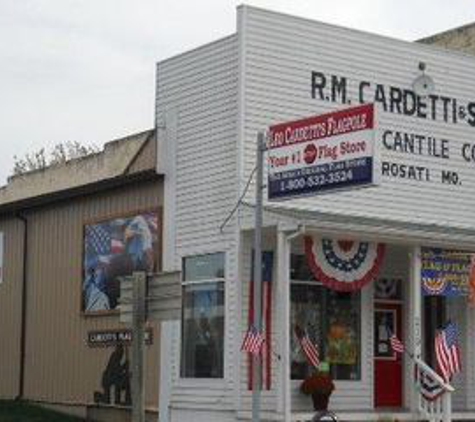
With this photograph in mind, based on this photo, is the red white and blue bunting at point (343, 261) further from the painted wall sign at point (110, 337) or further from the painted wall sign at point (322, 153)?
the painted wall sign at point (110, 337)

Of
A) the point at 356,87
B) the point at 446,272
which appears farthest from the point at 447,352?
the point at 356,87

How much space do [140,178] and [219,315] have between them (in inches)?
146

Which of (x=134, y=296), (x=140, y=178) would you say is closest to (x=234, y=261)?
(x=140, y=178)

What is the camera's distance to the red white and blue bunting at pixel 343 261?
20.8m

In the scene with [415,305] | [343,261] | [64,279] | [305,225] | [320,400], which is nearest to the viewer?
[320,400]

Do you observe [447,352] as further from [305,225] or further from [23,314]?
[23,314]

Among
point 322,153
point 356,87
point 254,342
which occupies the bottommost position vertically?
point 254,342

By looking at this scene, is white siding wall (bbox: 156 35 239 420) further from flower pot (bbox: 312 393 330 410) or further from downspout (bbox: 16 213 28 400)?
flower pot (bbox: 312 393 330 410)

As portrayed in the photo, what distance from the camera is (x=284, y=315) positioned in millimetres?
20000

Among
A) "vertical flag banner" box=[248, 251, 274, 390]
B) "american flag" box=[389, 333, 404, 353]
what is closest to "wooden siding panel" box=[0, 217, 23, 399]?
"vertical flag banner" box=[248, 251, 274, 390]

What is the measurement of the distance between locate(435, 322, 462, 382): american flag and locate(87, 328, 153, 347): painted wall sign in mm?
5714

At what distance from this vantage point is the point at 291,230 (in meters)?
20.0

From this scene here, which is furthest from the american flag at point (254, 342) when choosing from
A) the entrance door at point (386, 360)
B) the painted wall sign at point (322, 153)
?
the entrance door at point (386, 360)

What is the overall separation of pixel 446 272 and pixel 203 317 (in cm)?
470
